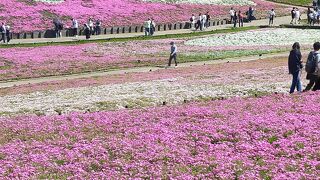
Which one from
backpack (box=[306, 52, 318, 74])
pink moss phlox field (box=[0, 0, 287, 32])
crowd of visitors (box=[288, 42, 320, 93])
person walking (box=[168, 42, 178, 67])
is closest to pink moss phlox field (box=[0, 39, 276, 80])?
person walking (box=[168, 42, 178, 67])

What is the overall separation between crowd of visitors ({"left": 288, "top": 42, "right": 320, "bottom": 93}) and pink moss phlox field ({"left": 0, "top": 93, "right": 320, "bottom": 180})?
1.87m

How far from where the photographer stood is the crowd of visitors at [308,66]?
25.1 m

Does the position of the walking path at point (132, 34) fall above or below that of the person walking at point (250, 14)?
below

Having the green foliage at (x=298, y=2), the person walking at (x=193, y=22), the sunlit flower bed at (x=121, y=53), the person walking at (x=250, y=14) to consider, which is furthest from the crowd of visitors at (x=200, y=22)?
the green foliage at (x=298, y=2)

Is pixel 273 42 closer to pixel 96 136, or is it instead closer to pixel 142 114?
Answer: pixel 142 114

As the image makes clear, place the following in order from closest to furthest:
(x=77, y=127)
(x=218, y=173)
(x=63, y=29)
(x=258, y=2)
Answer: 1. (x=218, y=173)
2. (x=77, y=127)
3. (x=63, y=29)
4. (x=258, y=2)

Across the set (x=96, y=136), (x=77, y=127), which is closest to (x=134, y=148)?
(x=96, y=136)

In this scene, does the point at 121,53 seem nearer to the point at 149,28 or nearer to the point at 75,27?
the point at 149,28

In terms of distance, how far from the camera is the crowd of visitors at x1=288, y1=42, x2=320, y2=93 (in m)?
25.1

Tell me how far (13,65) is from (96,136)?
2953 centimetres

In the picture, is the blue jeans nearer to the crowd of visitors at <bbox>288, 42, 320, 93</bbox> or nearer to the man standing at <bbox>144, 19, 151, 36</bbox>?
the crowd of visitors at <bbox>288, 42, 320, 93</bbox>

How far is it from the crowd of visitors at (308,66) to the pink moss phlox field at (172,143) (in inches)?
73.4

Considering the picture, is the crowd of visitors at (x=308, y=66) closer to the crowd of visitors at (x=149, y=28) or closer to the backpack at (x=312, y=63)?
the backpack at (x=312, y=63)

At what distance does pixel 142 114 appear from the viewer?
2311 cm
